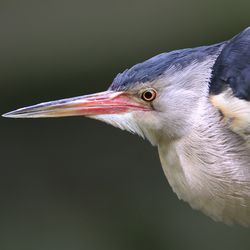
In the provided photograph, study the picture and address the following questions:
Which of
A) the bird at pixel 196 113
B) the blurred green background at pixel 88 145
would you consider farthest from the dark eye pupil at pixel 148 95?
the blurred green background at pixel 88 145

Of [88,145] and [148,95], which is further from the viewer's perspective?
[88,145]

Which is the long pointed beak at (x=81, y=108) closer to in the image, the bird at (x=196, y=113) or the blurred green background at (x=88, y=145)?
the bird at (x=196, y=113)

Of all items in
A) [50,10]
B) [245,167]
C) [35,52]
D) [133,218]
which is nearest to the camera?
[245,167]

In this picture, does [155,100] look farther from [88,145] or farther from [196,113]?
[88,145]

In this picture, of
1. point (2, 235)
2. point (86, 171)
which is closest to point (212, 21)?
point (86, 171)

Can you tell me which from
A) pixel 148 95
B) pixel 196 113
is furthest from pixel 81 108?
pixel 196 113

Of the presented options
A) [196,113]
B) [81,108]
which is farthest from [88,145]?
[196,113]

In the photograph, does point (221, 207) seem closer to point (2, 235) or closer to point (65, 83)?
point (65, 83)

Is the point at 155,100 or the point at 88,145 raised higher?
the point at 155,100
